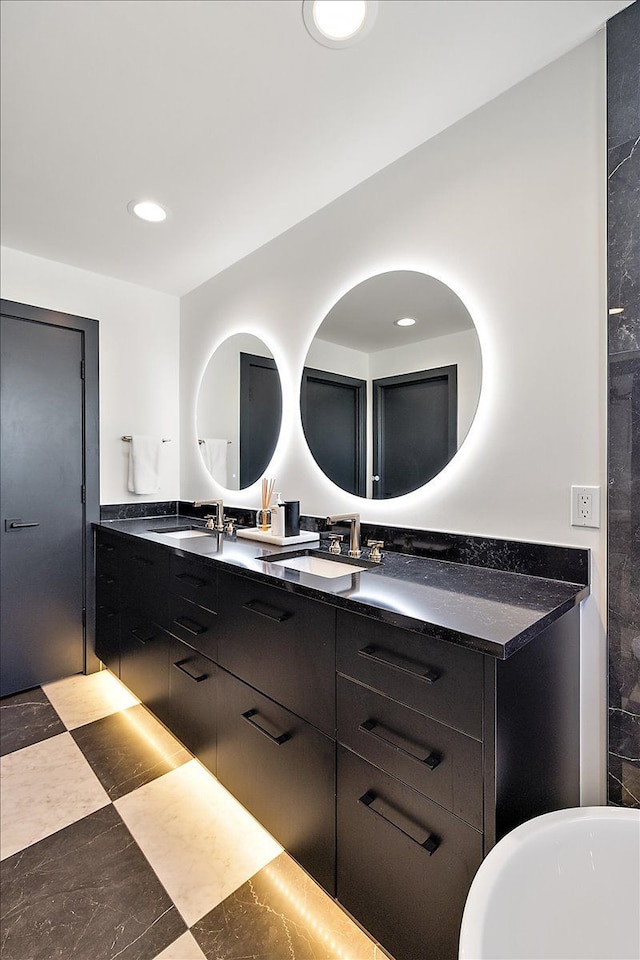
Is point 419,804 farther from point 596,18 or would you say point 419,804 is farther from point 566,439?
point 596,18

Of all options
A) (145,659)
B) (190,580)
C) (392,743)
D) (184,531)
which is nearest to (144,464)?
(184,531)

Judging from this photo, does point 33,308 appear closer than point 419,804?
No

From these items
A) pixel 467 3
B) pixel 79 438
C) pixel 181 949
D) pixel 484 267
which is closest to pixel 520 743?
pixel 181 949

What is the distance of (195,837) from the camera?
1600 mm

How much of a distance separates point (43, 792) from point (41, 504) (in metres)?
1.46

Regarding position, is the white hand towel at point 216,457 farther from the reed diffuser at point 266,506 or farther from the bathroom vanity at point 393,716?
the bathroom vanity at point 393,716

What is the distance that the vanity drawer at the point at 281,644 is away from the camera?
1.28 m

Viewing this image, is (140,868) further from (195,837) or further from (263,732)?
(263,732)

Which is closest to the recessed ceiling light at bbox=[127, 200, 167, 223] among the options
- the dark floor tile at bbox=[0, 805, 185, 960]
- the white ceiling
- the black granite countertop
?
Answer: the white ceiling

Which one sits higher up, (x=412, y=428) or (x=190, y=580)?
(x=412, y=428)

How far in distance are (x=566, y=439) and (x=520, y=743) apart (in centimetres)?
83

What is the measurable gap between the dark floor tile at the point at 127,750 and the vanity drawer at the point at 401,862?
1.04m

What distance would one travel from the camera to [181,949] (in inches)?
48.3

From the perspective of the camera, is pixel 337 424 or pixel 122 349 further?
pixel 122 349
